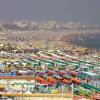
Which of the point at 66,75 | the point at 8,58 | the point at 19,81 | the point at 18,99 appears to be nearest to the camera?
the point at 18,99

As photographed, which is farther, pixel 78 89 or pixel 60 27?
pixel 60 27

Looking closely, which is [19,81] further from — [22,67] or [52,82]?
[22,67]

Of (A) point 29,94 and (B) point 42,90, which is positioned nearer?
(A) point 29,94

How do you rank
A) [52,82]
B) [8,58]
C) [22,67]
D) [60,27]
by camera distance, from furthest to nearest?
1. [60,27]
2. [8,58]
3. [22,67]
4. [52,82]

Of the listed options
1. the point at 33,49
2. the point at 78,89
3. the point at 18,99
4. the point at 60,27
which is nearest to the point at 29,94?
the point at 18,99

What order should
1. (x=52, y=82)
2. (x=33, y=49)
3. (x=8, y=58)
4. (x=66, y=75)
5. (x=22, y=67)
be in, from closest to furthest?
(x=52, y=82) < (x=66, y=75) < (x=22, y=67) < (x=8, y=58) < (x=33, y=49)

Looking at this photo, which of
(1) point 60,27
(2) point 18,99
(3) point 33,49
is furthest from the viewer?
(1) point 60,27

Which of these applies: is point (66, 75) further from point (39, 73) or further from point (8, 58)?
point (8, 58)

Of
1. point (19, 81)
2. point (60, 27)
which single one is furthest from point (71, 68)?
point (60, 27)
